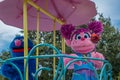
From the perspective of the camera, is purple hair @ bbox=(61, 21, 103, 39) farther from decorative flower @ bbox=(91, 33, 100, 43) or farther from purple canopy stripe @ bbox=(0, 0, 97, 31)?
purple canopy stripe @ bbox=(0, 0, 97, 31)

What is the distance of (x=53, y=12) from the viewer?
5.71 m

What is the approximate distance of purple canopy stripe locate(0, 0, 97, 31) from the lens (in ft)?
17.4

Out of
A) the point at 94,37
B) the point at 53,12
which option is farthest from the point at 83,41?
the point at 53,12

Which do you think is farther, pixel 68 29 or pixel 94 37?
pixel 68 29

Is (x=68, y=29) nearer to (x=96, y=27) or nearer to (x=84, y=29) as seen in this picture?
(x=84, y=29)

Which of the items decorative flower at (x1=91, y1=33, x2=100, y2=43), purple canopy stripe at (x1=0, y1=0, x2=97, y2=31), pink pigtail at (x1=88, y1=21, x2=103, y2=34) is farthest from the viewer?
purple canopy stripe at (x1=0, y1=0, x2=97, y2=31)

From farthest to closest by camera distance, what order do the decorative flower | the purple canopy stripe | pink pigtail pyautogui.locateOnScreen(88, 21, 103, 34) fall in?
the purple canopy stripe, pink pigtail pyautogui.locateOnScreen(88, 21, 103, 34), the decorative flower

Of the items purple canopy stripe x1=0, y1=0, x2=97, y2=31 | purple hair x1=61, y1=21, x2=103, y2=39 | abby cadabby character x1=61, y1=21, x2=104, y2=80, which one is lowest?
abby cadabby character x1=61, y1=21, x2=104, y2=80

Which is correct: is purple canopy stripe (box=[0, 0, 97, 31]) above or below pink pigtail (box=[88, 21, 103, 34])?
above

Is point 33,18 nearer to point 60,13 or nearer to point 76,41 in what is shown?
point 60,13

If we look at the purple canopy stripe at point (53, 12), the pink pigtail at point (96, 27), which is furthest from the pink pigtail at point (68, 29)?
the purple canopy stripe at point (53, 12)

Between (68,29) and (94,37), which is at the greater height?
(68,29)

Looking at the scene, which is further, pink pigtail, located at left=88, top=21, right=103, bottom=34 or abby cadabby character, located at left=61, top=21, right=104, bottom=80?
pink pigtail, located at left=88, top=21, right=103, bottom=34

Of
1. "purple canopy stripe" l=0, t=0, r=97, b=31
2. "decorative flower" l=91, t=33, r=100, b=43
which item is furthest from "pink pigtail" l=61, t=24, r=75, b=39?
"purple canopy stripe" l=0, t=0, r=97, b=31
